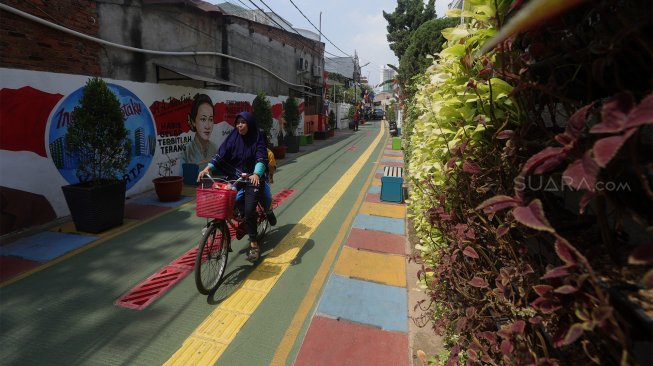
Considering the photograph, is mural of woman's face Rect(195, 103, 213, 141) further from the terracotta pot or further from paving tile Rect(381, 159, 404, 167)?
paving tile Rect(381, 159, 404, 167)

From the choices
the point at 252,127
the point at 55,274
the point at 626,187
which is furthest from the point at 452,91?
the point at 55,274

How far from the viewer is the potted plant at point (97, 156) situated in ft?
18.5

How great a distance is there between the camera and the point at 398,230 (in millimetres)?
6391

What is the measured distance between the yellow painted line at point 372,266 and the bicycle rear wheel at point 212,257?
56.7 inches

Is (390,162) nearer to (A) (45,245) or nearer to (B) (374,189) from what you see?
(B) (374,189)

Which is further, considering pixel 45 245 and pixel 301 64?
pixel 301 64

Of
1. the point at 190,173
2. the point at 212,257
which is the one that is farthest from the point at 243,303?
the point at 190,173

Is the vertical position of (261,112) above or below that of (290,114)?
below

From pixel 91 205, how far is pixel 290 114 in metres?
13.0

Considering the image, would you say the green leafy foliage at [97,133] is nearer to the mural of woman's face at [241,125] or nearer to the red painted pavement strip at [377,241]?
the mural of woman's face at [241,125]

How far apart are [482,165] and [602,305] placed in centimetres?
119

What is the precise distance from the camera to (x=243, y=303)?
12.8 feet

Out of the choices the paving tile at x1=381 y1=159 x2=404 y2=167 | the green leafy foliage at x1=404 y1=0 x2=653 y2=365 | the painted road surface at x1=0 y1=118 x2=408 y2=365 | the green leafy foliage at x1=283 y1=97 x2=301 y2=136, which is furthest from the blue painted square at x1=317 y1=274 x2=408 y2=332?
the green leafy foliage at x1=283 y1=97 x2=301 y2=136

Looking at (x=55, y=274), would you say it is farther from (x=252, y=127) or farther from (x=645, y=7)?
(x=645, y=7)
